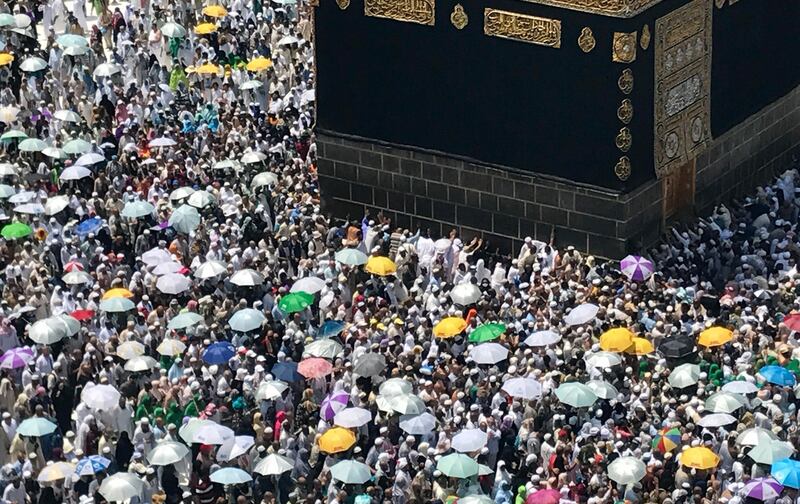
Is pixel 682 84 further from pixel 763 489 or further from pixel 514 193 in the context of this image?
pixel 763 489

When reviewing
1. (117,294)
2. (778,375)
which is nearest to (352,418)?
(117,294)

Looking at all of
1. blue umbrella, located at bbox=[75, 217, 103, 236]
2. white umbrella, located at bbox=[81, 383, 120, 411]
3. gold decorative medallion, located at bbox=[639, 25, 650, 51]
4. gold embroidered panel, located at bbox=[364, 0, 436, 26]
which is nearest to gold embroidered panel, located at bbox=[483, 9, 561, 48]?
gold embroidered panel, located at bbox=[364, 0, 436, 26]

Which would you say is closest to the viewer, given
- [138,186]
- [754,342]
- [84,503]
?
[84,503]

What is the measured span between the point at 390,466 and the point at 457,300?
615 cm

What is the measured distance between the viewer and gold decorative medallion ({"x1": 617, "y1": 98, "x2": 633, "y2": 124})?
134 ft

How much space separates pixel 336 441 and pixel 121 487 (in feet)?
12.3

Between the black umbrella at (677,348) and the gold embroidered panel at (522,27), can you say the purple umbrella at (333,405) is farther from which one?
the gold embroidered panel at (522,27)

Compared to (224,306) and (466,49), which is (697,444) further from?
(466,49)

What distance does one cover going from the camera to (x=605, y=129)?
4109 cm

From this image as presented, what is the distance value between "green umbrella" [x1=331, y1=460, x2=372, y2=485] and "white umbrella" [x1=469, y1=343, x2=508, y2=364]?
418 centimetres

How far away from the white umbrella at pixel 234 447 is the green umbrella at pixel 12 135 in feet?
51.1

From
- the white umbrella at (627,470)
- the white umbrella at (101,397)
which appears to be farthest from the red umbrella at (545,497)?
the white umbrella at (101,397)

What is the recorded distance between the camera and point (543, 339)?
35469mm

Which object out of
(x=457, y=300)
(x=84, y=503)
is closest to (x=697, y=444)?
(x=457, y=300)
